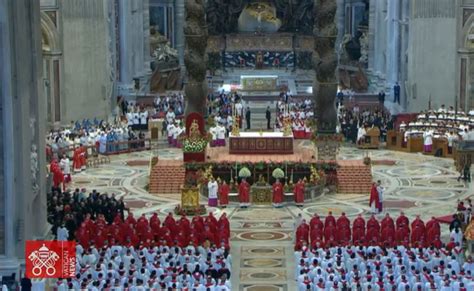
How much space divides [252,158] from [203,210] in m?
5.68

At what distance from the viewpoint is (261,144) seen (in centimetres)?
4294

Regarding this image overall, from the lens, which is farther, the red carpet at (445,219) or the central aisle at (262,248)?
the red carpet at (445,219)

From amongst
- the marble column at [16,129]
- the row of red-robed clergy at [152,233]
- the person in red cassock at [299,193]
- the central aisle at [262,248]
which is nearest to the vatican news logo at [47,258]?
the marble column at [16,129]

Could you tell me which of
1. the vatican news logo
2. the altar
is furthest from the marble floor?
the vatican news logo

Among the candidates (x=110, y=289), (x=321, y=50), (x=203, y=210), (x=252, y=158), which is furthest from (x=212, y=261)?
(x=321, y=50)

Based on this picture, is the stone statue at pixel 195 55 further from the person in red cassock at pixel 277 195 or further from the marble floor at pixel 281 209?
the person in red cassock at pixel 277 195

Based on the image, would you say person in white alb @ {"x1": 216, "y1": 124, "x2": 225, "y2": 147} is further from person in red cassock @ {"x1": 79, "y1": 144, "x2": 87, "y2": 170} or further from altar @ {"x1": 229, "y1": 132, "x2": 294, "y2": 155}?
person in red cassock @ {"x1": 79, "y1": 144, "x2": 87, "y2": 170}

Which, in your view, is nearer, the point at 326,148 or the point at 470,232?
the point at 470,232

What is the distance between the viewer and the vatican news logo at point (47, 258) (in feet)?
67.7

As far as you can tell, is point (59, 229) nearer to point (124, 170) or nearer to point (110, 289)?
point (110, 289)

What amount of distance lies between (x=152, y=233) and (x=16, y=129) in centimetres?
559

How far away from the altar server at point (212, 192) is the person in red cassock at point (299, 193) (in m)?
2.90

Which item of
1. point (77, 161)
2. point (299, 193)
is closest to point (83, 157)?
point (77, 161)

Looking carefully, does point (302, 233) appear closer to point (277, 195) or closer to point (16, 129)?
point (277, 195)
